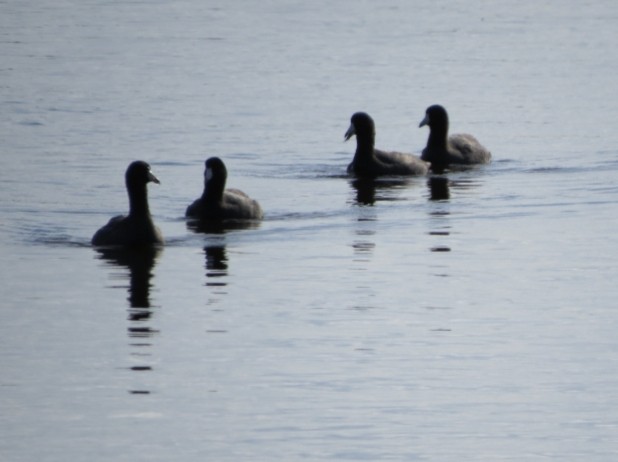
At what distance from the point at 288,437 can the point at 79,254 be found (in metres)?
9.83

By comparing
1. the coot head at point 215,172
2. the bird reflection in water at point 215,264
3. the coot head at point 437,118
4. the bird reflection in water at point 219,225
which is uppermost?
the coot head at point 437,118

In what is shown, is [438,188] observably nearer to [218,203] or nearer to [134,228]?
[218,203]

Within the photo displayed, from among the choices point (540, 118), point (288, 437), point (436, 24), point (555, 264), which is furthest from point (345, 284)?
point (436, 24)

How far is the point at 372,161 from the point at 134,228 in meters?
9.16

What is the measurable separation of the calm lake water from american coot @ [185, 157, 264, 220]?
1.23 ft

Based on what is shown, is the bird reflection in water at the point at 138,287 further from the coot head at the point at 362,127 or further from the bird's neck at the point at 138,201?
the coot head at the point at 362,127

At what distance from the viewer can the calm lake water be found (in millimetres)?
16875

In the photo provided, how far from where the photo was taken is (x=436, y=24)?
225 ft

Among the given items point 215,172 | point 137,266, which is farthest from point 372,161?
point 137,266

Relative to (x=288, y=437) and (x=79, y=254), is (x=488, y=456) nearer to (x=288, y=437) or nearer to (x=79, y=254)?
(x=288, y=437)

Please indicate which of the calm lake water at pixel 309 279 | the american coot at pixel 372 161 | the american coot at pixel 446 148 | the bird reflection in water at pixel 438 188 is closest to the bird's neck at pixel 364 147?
the american coot at pixel 372 161

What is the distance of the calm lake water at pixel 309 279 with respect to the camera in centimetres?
1688

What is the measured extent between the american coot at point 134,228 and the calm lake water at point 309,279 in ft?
1.30

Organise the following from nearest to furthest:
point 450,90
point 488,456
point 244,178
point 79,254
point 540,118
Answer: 1. point 488,456
2. point 79,254
3. point 244,178
4. point 540,118
5. point 450,90
